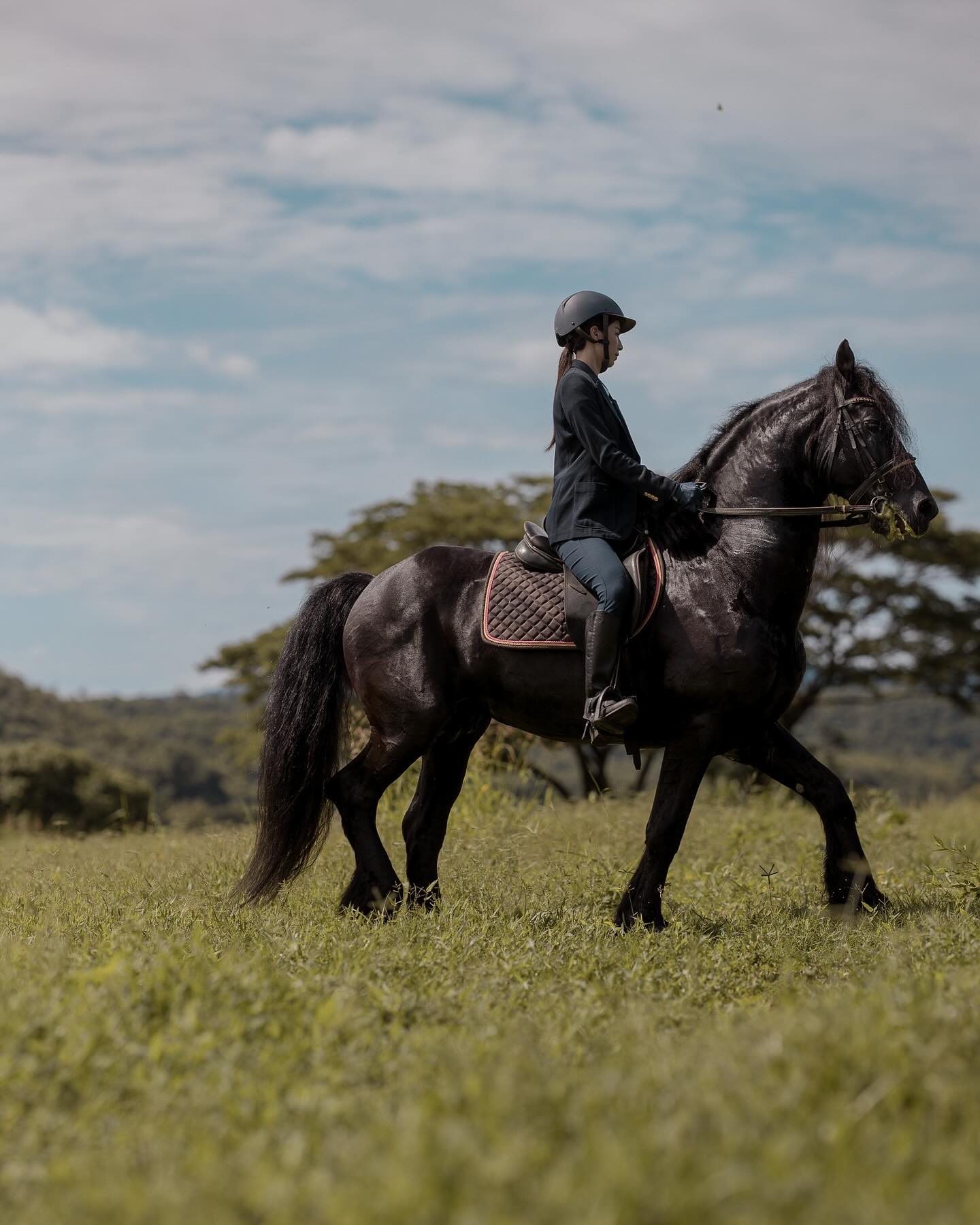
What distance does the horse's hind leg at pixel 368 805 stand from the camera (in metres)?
6.66

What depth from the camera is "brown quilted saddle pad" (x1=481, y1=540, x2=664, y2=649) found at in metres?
6.44

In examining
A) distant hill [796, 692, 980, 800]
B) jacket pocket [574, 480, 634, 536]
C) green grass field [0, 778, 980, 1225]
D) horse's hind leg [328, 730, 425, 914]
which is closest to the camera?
green grass field [0, 778, 980, 1225]

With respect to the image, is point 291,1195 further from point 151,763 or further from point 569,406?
point 151,763

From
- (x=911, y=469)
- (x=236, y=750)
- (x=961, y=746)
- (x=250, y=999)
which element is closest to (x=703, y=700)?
(x=911, y=469)

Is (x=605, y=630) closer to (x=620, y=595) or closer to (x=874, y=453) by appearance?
(x=620, y=595)

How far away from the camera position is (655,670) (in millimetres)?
6434

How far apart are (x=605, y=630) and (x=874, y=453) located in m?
A: 1.67

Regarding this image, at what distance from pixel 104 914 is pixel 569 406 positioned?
3.49 metres

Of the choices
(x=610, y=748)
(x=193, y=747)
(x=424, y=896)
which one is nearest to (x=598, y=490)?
(x=424, y=896)

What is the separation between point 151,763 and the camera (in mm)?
48469

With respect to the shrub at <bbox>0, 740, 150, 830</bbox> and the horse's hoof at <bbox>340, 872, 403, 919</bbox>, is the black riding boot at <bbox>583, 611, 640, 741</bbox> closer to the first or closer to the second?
the horse's hoof at <bbox>340, 872, 403, 919</bbox>

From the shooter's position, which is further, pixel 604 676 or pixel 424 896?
pixel 424 896

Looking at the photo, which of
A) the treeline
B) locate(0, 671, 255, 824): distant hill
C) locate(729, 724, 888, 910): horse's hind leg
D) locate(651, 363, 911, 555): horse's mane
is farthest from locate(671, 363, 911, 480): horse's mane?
locate(0, 671, 255, 824): distant hill

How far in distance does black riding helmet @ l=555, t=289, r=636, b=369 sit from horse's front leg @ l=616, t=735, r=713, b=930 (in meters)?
2.12
